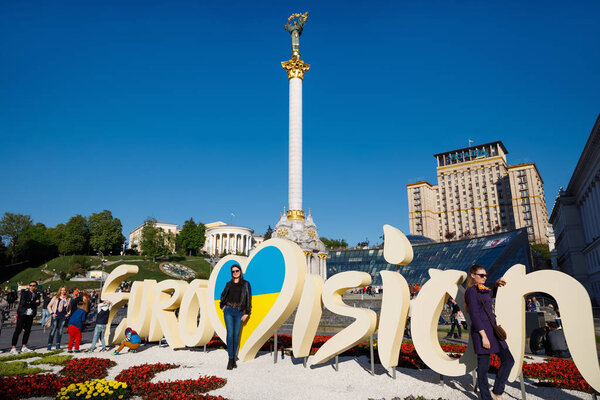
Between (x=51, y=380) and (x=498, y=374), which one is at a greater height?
(x=498, y=374)

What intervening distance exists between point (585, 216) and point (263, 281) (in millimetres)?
54157

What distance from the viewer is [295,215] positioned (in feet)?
135

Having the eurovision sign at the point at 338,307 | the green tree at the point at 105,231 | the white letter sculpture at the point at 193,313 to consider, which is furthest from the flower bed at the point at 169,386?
the green tree at the point at 105,231

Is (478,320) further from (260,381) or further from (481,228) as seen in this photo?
(481,228)

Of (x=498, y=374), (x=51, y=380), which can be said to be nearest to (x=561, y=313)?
(x=498, y=374)

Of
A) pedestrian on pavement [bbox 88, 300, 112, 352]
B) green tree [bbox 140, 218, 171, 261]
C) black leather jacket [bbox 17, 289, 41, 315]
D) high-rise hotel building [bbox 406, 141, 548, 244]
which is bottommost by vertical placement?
pedestrian on pavement [bbox 88, 300, 112, 352]

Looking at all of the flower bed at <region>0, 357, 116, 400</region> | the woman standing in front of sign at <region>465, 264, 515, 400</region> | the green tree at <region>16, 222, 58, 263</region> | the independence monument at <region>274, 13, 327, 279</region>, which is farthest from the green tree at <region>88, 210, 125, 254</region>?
the woman standing in front of sign at <region>465, 264, 515, 400</region>

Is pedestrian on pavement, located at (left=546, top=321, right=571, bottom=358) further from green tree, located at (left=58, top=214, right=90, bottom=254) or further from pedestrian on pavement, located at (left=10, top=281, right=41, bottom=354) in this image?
green tree, located at (left=58, top=214, right=90, bottom=254)

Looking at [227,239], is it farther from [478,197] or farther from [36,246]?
[478,197]

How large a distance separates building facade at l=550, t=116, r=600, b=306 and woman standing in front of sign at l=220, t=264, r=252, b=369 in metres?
37.7

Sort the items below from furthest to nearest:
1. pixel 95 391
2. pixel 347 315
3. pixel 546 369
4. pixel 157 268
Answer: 1. pixel 157 268
2. pixel 347 315
3. pixel 546 369
4. pixel 95 391

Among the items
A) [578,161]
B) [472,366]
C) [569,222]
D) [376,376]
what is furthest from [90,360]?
[569,222]

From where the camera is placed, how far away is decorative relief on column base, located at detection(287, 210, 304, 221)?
41.1 m

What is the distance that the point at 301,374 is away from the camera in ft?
26.6
